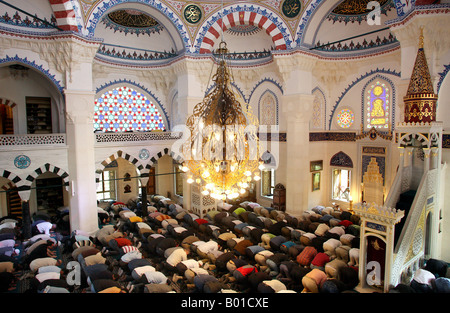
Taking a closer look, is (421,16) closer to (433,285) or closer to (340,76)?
(340,76)

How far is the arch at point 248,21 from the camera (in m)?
8.43

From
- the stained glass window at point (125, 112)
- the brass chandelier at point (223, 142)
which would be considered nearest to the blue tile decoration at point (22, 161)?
the stained glass window at point (125, 112)

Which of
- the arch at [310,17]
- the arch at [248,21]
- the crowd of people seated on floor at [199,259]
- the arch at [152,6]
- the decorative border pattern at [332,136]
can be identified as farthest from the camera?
the decorative border pattern at [332,136]

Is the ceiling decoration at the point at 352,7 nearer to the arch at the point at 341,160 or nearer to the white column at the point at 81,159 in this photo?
the arch at the point at 341,160

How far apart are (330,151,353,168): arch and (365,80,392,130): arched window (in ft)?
3.53

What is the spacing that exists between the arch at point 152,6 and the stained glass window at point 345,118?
5.03 m

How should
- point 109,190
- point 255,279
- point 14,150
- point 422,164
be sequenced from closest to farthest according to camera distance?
point 255,279 → point 422,164 → point 14,150 → point 109,190

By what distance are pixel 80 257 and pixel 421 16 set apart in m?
7.45

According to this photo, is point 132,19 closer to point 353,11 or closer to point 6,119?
point 6,119

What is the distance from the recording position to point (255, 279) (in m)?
4.79

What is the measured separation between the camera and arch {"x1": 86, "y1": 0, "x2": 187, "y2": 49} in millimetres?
7138

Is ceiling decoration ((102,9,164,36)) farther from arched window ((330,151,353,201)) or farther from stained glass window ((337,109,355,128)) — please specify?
arched window ((330,151,353,201))

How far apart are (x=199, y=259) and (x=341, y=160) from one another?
565cm

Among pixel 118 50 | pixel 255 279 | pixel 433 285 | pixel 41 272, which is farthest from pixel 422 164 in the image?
pixel 118 50
